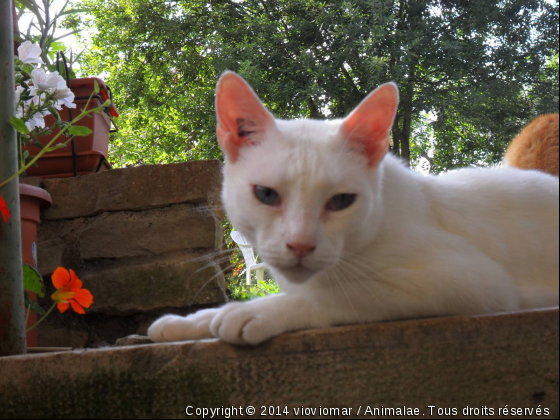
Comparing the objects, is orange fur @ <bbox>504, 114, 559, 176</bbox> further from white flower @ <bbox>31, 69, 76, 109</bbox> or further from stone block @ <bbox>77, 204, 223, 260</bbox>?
white flower @ <bbox>31, 69, 76, 109</bbox>

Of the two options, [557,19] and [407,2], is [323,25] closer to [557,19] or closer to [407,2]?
[407,2]

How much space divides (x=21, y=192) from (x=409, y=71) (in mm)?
1303

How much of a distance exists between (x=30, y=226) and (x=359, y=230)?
1.16 meters

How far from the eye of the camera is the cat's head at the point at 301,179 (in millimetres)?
909

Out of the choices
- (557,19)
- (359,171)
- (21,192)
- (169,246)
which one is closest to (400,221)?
(359,171)

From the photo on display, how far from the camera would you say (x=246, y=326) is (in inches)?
35.7

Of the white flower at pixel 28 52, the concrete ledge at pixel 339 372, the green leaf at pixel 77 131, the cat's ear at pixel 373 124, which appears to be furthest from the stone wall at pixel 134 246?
the cat's ear at pixel 373 124

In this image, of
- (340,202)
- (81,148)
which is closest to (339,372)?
(340,202)

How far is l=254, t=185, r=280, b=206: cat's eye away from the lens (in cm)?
95

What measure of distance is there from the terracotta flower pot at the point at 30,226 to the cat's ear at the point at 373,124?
3.61 feet

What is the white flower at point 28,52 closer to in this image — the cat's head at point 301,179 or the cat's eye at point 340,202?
the cat's head at point 301,179

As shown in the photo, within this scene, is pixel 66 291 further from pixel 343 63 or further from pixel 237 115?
pixel 343 63

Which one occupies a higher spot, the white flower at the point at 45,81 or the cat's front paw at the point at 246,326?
the white flower at the point at 45,81

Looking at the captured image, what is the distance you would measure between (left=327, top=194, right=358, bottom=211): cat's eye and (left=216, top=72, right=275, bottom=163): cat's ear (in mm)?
198
